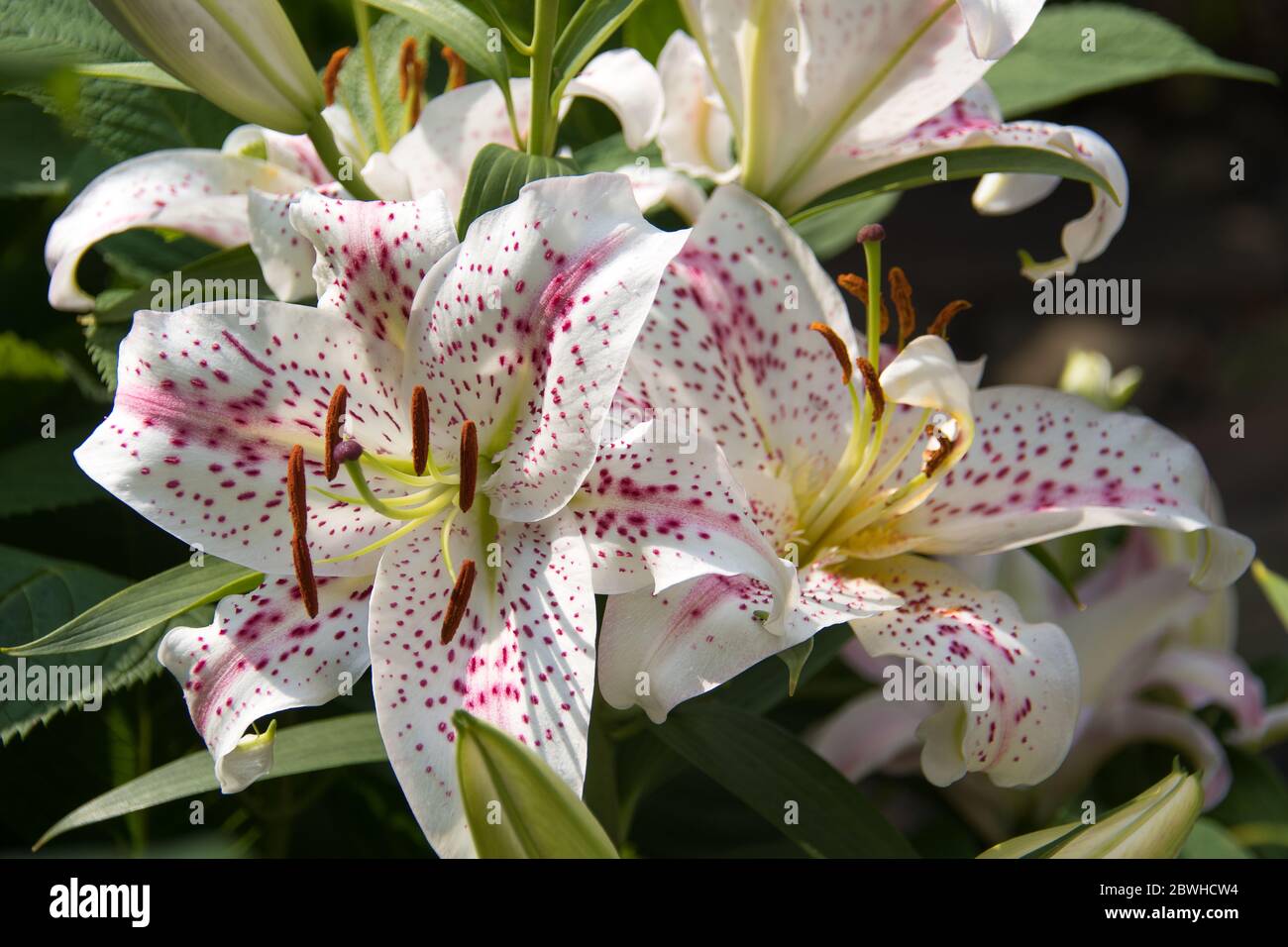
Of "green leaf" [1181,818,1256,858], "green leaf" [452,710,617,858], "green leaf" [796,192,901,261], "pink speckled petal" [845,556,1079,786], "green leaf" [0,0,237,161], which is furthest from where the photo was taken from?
"green leaf" [796,192,901,261]

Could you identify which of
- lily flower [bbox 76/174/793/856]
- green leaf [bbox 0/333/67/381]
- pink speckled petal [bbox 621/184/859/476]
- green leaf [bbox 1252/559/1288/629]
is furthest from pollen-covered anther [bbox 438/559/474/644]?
green leaf [bbox 1252/559/1288/629]

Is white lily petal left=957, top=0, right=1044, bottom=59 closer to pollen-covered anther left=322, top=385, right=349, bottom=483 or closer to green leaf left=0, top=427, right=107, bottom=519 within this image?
pollen-covered anther left=322, top=385, right=349, bottom=483

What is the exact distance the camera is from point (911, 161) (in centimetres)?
61

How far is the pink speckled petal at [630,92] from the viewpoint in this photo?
625 mm

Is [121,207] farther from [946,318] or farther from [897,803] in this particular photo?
[897,803]

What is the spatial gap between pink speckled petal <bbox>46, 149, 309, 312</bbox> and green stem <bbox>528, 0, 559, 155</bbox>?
0.11 metres

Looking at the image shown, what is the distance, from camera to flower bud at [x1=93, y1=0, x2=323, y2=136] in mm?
505

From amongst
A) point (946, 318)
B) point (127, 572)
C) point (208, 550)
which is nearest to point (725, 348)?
point (946, 318)

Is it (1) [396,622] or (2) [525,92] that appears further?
(2) [525,92]

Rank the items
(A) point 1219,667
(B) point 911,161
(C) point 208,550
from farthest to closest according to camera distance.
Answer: (A) point 1219,667
(B) point 911,161
(C) point 208,550

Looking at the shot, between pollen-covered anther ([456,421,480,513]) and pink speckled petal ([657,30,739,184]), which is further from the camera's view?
pink speckled petal ([657,30,739,184])

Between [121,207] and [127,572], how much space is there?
20cm

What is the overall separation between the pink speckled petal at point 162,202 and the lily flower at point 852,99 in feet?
0.61

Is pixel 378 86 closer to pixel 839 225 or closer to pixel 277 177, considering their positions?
pixel 277 177
